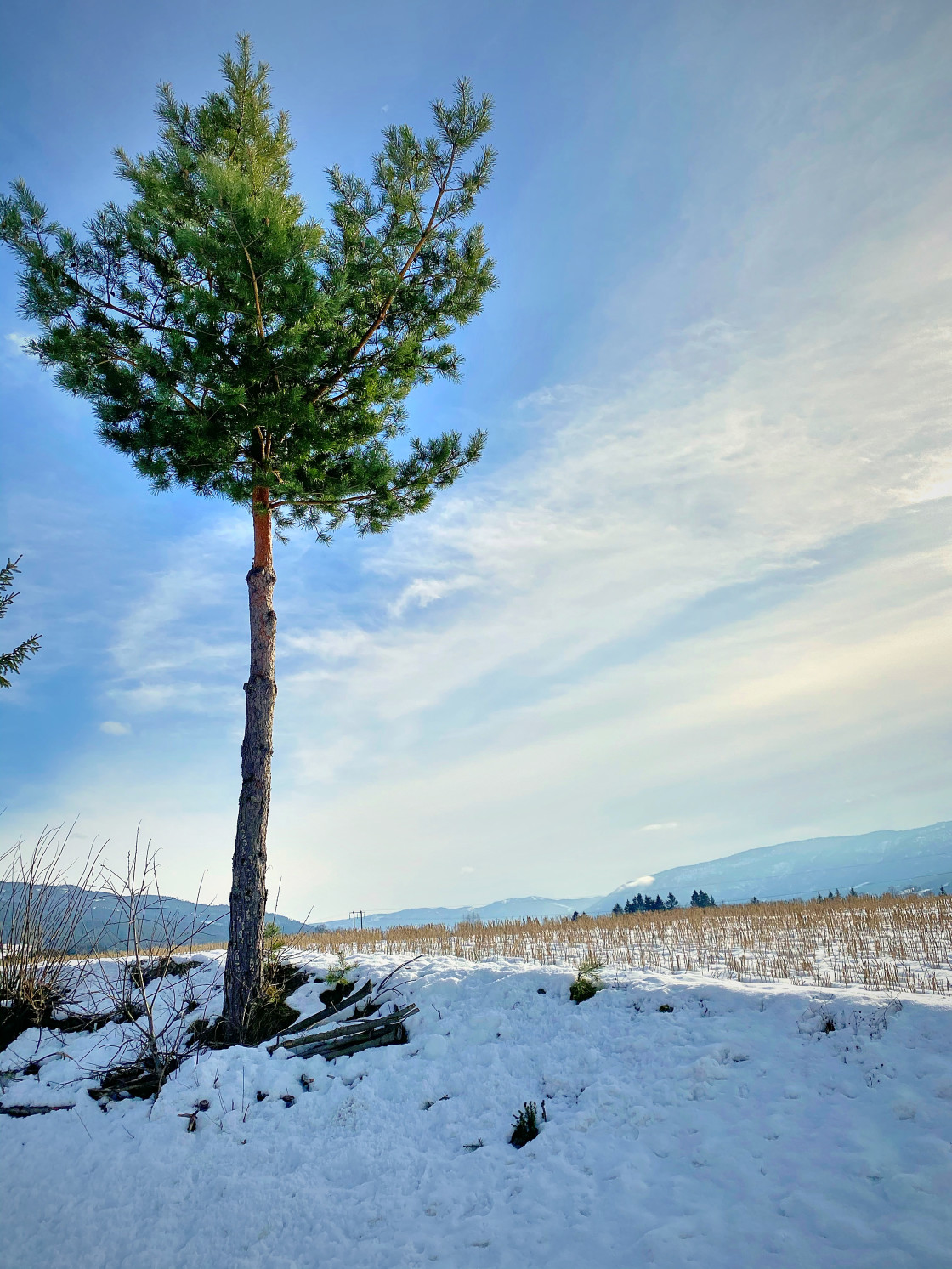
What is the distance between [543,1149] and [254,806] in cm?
506

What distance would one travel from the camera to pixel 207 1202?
488 cm

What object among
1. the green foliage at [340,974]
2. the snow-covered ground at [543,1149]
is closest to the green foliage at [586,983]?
the snow-covered ground at [543,1149]

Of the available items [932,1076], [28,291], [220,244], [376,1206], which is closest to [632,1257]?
[376,1206]

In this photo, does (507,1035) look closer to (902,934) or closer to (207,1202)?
(207,1202)

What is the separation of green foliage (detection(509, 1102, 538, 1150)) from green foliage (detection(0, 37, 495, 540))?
7.68 m

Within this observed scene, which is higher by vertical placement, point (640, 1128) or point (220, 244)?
point (220, 244)

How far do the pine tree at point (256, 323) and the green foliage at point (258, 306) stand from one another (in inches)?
0.9

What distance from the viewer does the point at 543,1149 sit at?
5.04 metres

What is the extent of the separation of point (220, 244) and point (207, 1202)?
9.40 meters

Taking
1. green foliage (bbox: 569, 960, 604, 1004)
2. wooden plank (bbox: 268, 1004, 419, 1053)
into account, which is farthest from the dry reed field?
wooden plank (bbox: 268, 1004, 419, 1053)

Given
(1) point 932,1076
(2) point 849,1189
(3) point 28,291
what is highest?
(3) point 28,291

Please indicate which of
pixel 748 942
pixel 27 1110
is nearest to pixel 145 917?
pixel 27 1110

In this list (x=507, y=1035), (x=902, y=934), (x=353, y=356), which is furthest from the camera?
(x=902, y=934)

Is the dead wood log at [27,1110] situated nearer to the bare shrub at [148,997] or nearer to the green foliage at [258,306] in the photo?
the bare shrub at [148,997]
